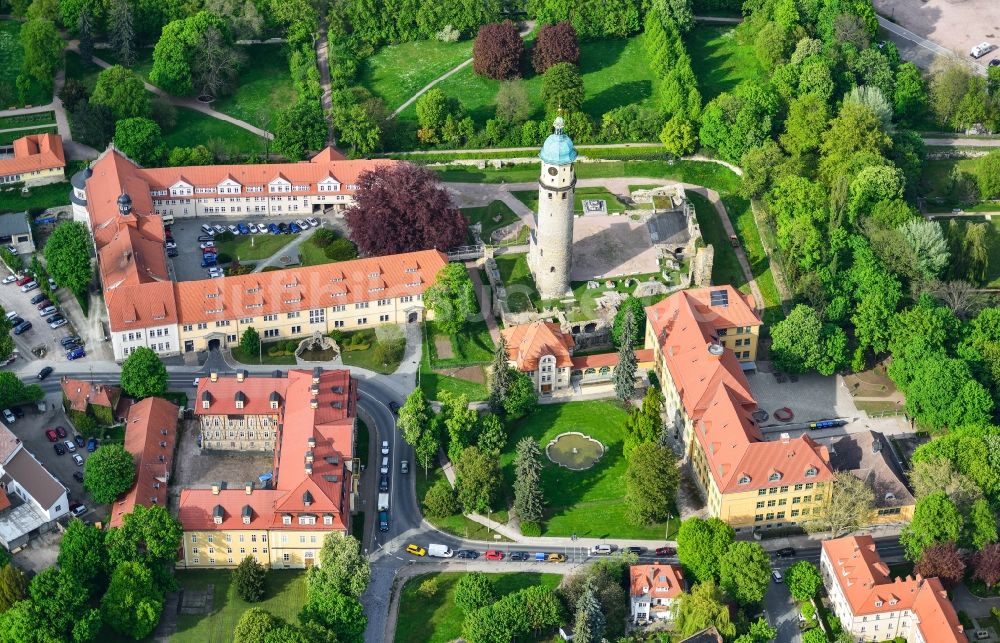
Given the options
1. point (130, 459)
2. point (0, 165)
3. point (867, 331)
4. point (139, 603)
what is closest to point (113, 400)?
point (130, 459)

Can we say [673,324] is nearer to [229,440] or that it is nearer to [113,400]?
[229,440]

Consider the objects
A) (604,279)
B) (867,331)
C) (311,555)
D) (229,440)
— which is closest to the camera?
(311,555)

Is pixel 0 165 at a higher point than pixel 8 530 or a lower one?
higher

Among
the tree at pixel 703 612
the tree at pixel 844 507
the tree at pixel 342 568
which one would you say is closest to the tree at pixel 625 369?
the tree at pixel 844 507

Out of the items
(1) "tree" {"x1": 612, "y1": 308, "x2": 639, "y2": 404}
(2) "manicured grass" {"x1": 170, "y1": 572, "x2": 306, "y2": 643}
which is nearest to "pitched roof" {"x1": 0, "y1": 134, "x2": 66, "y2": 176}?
(2) "manicured grass" {"x1": 170, "y1": 572, "x2": 306, "y2": 643}

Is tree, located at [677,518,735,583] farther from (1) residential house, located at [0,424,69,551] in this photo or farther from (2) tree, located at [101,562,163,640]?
(1) residential house, located at [0,424,69,551]

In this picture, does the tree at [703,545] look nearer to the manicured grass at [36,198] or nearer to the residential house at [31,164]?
the manicured grass at [36,198]
